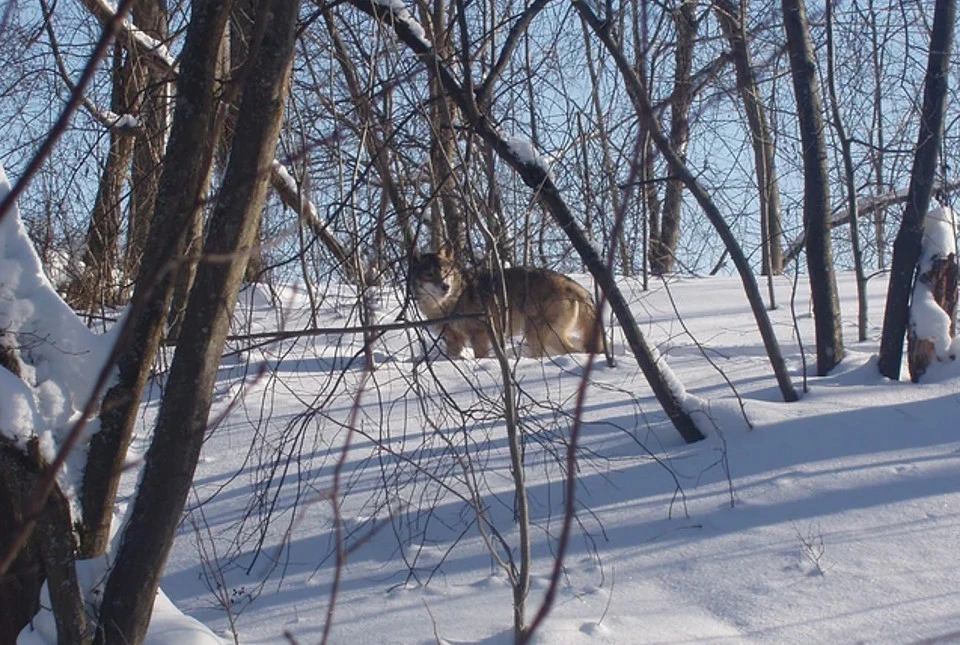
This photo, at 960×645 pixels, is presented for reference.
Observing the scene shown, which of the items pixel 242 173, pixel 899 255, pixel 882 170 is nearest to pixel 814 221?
pixel 899 255

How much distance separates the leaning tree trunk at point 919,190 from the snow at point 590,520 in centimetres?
24

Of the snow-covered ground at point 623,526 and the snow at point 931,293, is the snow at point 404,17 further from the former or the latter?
the snow at point 931,293

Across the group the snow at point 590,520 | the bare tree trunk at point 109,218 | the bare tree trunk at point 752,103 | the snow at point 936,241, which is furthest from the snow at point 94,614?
the snow at point 936,241

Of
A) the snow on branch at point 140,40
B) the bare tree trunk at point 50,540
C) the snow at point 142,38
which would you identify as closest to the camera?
the bare tree trunk at point 50,540

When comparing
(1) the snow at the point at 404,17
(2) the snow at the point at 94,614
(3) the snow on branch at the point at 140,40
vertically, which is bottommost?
(2) the snow at the point at 94,614

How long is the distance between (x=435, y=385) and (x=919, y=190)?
284 cm

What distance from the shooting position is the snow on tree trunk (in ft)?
18.2

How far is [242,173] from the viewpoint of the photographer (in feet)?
9.80

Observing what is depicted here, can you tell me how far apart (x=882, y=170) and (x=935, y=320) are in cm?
181

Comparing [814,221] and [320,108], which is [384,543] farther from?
[814,221]

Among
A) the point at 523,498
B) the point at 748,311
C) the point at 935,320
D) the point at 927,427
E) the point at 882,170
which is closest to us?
the point at 523,498

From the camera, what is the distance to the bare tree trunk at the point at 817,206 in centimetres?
586

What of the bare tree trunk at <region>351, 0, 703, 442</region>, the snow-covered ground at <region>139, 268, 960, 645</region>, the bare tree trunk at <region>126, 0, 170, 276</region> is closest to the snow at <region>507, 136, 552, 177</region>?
the bare tree trunk at <region>351, 0, 703, 442</region>

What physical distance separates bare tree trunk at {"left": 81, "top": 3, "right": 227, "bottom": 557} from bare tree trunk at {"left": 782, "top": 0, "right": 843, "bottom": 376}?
12.0 feet
